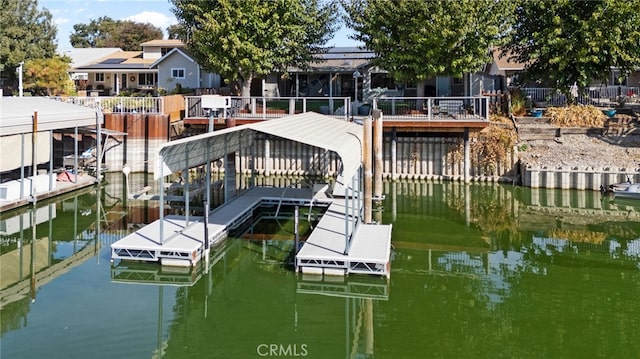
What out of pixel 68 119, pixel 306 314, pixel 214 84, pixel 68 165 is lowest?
pixel 306 314

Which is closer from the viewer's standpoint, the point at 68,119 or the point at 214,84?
the point at 68,119

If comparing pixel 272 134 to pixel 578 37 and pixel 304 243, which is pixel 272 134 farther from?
pixel 578 37

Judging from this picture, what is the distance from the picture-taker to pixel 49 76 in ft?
127

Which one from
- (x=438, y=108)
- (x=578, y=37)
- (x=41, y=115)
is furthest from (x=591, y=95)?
(x=41, y=115)

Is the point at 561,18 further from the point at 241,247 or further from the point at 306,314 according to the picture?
the point at 306,314

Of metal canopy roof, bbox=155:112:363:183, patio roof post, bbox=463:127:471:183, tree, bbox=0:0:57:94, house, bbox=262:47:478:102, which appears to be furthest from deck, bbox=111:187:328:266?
tree, bbox=0:0:57:94

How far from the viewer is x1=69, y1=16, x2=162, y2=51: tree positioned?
243 ft

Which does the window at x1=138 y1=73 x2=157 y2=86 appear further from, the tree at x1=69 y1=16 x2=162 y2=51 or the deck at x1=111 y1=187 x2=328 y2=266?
the tree at x1=69 y1=16 x2=162 y2=51

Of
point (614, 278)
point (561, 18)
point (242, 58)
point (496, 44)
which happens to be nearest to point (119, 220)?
point (242, 58)

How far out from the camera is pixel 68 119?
21859mm

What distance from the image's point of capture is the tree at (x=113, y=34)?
74000mm

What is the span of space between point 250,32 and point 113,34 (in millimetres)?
57304

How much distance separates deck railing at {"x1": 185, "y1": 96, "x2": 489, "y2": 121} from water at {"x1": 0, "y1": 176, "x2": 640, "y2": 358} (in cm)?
785

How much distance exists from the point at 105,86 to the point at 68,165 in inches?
812
